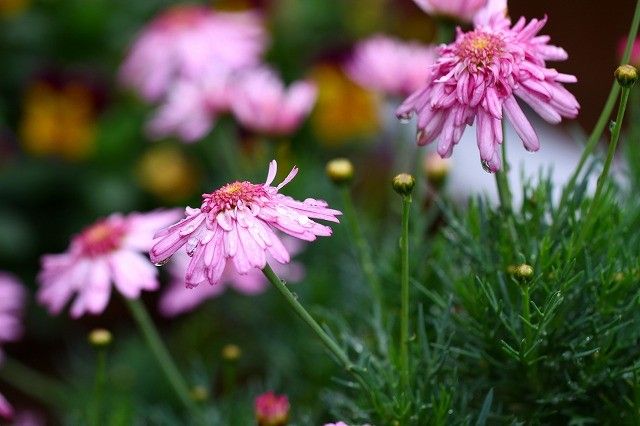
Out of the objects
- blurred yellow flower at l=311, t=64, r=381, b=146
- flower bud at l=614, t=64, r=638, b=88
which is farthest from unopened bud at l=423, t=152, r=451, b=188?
blurred yellow flower at l=311, t=64, r=381, b=146

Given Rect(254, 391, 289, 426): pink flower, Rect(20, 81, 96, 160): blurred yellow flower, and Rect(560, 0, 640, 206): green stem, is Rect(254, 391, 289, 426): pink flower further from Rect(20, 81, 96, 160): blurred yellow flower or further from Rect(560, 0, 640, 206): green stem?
Rect(20, 81, 96, 160): blurred yellow flower

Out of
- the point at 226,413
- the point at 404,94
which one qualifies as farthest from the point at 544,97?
the point at 404,94

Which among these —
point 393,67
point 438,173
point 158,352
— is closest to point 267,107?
point 393,67

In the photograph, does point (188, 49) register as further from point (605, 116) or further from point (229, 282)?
point (605, 116)

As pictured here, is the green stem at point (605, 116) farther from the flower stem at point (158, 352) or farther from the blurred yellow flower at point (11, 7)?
the blurred yellow flower at point (11, 7)

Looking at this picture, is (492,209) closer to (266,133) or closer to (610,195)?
(610,195)

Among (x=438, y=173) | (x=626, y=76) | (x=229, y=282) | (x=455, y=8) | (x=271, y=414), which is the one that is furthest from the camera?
(x=229, y=282)

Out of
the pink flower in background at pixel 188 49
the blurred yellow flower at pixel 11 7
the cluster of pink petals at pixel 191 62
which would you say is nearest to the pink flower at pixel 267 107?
the cluster of pink petals at pixel 191 62
